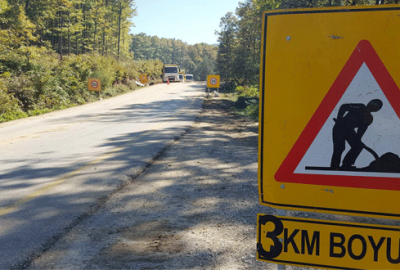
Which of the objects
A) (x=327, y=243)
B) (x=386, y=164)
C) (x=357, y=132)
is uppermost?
(x=357, y=132)

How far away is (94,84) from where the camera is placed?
87.0 ft

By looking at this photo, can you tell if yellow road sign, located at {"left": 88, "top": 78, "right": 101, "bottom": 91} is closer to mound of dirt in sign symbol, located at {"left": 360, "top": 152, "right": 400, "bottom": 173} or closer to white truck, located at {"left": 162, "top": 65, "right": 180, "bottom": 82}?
white truck, located at {"left": 162, "top": 65, "right": 180, "bottom": 82}

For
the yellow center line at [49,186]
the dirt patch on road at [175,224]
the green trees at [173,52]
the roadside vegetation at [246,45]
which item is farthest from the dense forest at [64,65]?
the green trees at [173,52]

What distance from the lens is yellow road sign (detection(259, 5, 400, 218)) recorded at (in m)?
1.42

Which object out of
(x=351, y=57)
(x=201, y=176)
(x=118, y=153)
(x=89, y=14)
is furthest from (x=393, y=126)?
(x=89, y=14)

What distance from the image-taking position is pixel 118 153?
818 cm

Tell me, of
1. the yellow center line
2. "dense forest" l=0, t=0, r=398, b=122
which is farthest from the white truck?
the yellow center line

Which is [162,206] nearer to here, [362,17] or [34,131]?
[362,17]

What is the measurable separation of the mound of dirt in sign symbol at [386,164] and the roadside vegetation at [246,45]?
30.9 ft

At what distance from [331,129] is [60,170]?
6.18 metres

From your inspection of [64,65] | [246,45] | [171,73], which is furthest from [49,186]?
[171,73]

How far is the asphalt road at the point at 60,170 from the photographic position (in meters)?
4.03

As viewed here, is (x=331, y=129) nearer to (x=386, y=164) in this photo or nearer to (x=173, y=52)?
(x=386, y=164)

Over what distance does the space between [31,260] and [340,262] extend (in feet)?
9.60
